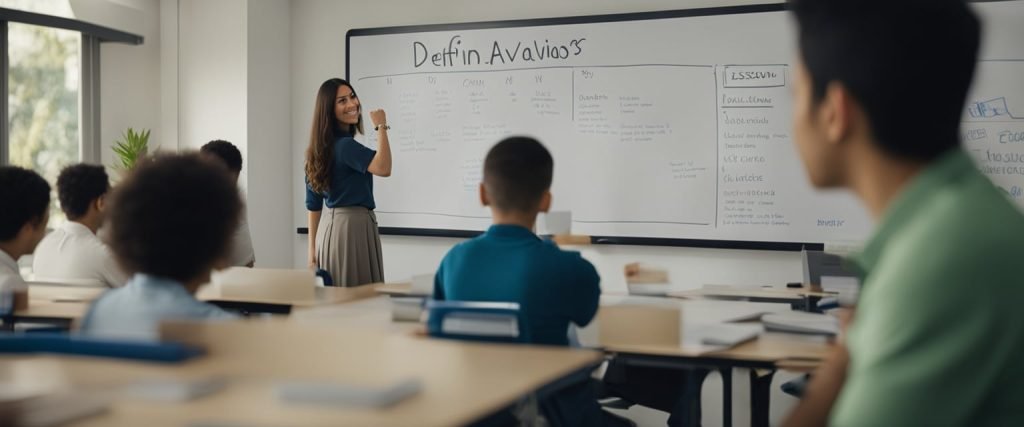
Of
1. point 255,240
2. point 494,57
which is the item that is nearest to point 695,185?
point 494,57

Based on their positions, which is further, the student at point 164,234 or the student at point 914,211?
the student at point 164,234

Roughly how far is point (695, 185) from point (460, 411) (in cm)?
436

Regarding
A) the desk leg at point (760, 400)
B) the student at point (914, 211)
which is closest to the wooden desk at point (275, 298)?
the desk leg at point (760, 400)

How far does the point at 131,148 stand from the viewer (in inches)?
221

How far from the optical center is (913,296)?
0.79 meters

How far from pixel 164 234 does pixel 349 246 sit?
2.99m

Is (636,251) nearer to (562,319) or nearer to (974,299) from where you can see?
(562,319)

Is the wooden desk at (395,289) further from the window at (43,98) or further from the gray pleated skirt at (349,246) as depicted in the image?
the window at (43,98)

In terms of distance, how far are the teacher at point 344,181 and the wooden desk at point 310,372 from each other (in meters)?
3.43

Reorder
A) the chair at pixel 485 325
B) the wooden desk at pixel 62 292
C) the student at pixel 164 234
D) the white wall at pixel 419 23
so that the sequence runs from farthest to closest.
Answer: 1. the white wall at pixel 419 23
2. the wooden desk at pixel 62 292
3. the chair at pixel 485 325
4. the student at pixel 164 234

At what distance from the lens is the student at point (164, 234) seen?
1.72 metres

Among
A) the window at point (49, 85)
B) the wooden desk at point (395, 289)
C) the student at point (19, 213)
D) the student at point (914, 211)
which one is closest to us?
the student at point (914, 211)

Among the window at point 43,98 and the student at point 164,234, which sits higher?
the window at point 43,98

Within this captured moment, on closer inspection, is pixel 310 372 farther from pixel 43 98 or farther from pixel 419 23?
pixel 43 98
